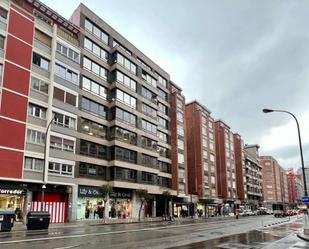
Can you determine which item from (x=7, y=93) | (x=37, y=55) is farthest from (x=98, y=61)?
(x=7, y=93)

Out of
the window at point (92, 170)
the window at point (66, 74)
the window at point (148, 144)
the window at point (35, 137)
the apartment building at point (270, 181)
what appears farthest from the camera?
the apartment building at point (270, 181)

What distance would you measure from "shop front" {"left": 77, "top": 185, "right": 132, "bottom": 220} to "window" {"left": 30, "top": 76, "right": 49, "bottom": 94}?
12902 millimetres

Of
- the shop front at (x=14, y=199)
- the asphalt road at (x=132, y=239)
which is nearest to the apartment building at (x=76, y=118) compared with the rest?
the shop front at (x=14, y=199)

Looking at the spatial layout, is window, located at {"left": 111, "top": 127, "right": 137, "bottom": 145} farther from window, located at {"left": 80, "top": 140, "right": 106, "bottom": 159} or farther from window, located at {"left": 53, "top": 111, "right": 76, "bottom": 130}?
window, located at {"left": 53, "top": 111, "right": 76, "bottom": 130}

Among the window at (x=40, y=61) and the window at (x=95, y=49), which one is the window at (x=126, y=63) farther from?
the window at (x=40, y=61)

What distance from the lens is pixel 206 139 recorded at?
290 ft

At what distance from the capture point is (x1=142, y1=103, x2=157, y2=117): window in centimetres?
5881

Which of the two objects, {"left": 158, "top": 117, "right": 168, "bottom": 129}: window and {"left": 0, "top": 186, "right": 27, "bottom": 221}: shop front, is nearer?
{"left": 0, "top": 186, "right": 27, "bottom": 221}: shop front

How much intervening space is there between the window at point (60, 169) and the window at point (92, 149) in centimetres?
407

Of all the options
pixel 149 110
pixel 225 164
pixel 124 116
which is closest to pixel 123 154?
pixel 124 116

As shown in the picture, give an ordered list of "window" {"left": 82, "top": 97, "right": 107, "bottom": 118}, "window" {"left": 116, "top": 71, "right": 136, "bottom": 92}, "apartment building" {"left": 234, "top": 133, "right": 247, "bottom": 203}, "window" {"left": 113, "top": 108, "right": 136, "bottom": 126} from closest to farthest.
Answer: "window" {"left": 82, "top": 97, "right": 107, "bottom": 118}, "window" {"left": 113, "top": 108, "right": 136, "bottom": 126}, "window" {"left": 116, "top": 71, "right": 136, "bottom": 92}, "apartment building" {"left": 234, "top": 133, "right": 247, "bottom": 203}

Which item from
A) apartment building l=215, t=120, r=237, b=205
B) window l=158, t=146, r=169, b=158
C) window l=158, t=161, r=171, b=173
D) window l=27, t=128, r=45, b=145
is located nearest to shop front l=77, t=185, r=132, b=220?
window l=27, t=128, r=45, b=145

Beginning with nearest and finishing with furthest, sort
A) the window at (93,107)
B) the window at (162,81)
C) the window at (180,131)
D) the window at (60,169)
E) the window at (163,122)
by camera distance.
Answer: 1. the window at (60,169)
2. the window at (93,107)
3. the window at (163,122)
4. the window at (162,81)
5. the window at (180,131)

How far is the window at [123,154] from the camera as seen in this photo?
49.5 metres
